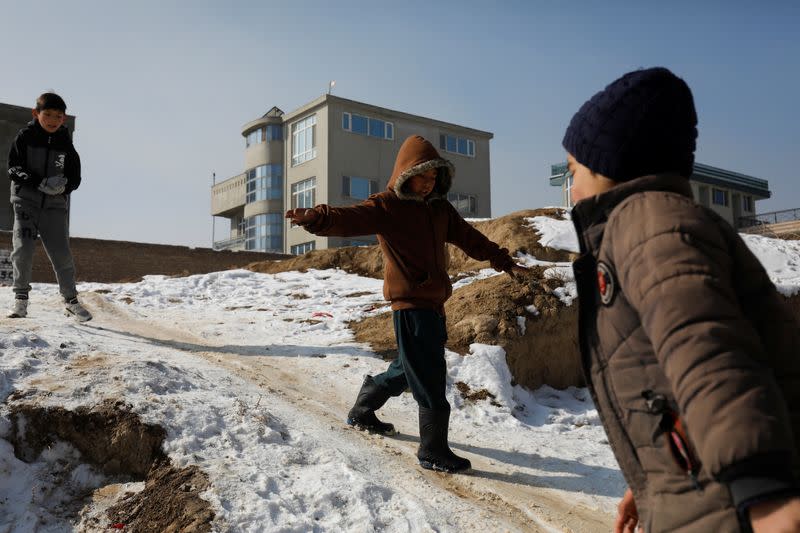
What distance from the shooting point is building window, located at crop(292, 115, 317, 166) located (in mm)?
38672

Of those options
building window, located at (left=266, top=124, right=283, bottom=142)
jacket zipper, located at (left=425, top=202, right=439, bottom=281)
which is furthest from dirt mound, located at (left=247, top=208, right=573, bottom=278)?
building window, located at (left=266, top=124, right=283, bottom=142)

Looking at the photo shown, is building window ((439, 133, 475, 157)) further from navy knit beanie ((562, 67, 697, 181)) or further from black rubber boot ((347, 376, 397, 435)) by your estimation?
navy knit beanie ((562, 67, 697, 181))

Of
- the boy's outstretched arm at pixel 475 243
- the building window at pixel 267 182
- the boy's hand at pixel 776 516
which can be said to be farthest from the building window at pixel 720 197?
the boy's hand at pixel 776 516

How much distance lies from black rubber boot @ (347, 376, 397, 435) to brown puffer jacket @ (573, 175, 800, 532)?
317cm

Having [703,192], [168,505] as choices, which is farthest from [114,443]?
[703,192]

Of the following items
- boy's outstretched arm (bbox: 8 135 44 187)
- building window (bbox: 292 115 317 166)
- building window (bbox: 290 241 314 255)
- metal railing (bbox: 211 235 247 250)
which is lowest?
boy's outstretched arm (bbox: 8 135 44 187)

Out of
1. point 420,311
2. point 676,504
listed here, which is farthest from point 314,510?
point 676,504

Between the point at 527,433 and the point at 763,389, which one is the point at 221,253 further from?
the point at 763,389

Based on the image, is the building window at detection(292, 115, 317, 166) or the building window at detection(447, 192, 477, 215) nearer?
the building window at detection(292, 115, 317, 166)

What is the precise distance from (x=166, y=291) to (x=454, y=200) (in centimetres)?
3177

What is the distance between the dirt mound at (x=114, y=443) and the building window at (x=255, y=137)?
3938 centimetres

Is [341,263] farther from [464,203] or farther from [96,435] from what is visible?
[464,203]

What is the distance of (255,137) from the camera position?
42375mm

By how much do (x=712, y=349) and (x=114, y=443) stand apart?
12.3ft
